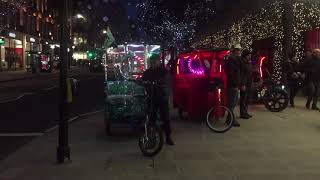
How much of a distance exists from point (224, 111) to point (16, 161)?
4565 millimetres

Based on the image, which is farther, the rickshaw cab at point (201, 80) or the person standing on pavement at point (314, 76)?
the person standing on pavement at point (314, 76)

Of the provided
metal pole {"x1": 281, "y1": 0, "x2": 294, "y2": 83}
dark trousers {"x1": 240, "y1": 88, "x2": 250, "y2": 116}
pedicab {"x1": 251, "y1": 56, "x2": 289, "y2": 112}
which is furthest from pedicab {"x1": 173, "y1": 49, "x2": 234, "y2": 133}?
metal pole {"x1": 281, "y1": 0, "x2": 294, "y2": 83}

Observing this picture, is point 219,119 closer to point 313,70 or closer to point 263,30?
point 313,70

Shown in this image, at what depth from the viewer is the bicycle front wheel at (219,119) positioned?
39.4ft

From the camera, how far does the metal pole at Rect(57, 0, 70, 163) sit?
9000 mm

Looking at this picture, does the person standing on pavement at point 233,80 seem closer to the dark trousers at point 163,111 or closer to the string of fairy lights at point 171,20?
the dark trousers at point 163,111

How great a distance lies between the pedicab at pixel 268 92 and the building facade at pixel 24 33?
33074 millimetres

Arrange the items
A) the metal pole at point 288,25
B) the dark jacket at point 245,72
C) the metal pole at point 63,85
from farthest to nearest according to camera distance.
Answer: the metal pole at point 288,25 → the dark jacket at point 245,72 → the metal pole at point 63,85

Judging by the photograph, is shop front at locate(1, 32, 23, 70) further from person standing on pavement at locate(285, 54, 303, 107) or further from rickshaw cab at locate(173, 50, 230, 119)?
rickshaw cab at locate(173, 50, 230, 119)

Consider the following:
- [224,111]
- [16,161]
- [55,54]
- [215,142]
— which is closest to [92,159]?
[16,161]

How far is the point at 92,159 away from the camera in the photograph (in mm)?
9281

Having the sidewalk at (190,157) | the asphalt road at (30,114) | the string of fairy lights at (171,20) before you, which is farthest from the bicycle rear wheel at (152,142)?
the string of fairy lights at (171,20)

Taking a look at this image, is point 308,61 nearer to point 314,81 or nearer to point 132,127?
point 314,81

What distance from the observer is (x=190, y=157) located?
929cm
